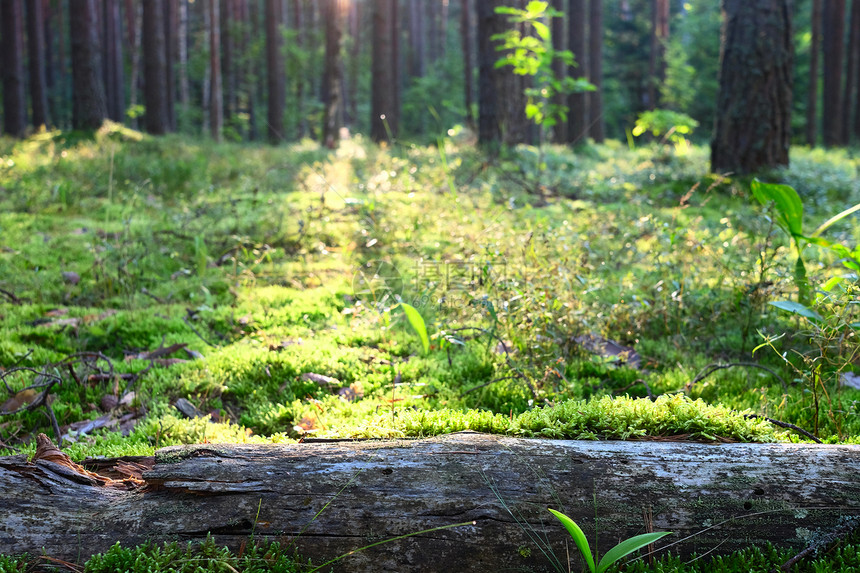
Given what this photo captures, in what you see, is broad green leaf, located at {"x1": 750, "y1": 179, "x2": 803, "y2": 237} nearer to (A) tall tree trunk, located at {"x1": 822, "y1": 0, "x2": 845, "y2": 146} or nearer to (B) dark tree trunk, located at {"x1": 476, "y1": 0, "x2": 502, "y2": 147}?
(B) dark tree trunk, located at {"x1": 476, "y1": 0, "x2": 502, "y2": 147}

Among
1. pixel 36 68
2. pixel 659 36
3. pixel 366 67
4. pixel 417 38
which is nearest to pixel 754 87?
pixel 36 68

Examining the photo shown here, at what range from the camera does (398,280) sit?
15.4 feet

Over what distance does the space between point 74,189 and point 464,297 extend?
21.3 ft

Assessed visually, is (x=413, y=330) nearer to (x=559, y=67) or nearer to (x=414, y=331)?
(x=414, y=331)

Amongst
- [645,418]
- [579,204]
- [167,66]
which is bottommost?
[645,418]

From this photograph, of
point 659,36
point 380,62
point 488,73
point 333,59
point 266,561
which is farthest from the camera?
point 659,36

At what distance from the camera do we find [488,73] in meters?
10.6

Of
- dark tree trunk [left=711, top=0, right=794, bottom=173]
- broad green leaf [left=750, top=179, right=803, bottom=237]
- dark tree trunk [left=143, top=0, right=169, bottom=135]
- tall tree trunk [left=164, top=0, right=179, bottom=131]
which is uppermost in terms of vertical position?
tall tree trunk [left=164, top=0, right=179, bottom=131]

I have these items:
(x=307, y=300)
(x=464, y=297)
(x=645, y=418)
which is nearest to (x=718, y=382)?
(x=645, y=418)

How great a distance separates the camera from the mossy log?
72.9 inches

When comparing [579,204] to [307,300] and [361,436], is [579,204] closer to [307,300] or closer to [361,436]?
[307,300]

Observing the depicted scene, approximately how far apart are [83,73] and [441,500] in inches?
579

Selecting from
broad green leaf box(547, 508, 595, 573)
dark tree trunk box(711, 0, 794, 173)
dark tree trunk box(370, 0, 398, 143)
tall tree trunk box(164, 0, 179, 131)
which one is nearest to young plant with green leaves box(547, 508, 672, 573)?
broad green leaf box(547, 508, 595, 573)

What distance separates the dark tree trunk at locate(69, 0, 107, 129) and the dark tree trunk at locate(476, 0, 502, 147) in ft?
28.2
